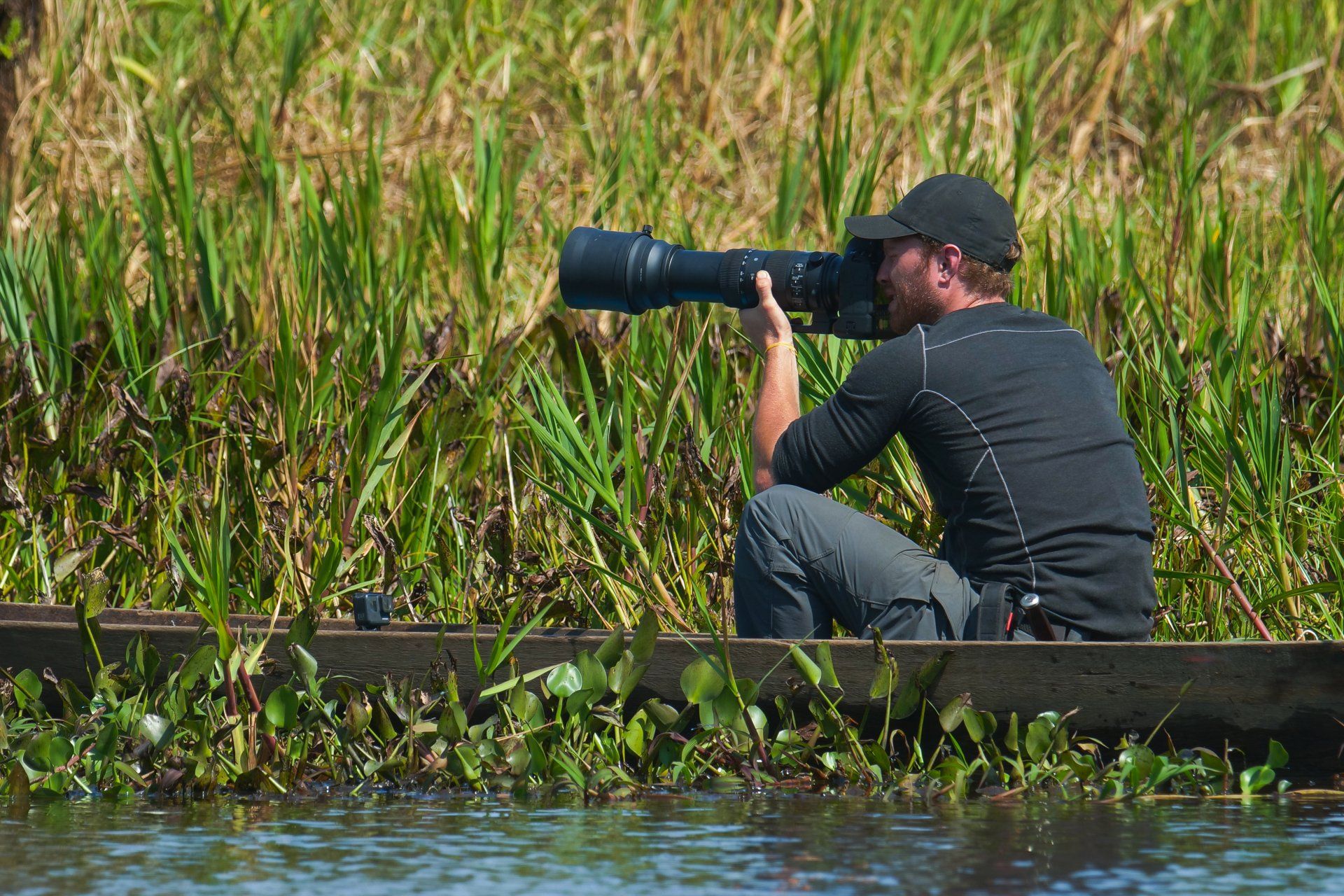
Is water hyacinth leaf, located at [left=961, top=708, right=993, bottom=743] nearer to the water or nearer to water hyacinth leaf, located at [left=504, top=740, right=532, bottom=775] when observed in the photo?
the water

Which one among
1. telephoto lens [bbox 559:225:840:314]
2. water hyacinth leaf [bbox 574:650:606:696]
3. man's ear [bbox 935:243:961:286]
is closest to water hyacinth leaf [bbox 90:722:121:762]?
water hyacinth leaf [bbox 574:650:606:696]

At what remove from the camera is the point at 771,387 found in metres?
3.68

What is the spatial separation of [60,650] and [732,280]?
1.65 metres

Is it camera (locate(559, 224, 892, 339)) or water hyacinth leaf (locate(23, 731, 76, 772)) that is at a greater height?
camera (locate(559, 224, 892, 339))

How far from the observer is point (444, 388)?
16.1 feet

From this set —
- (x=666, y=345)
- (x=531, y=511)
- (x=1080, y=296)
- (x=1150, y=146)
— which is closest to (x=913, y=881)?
(x=531, y=511)

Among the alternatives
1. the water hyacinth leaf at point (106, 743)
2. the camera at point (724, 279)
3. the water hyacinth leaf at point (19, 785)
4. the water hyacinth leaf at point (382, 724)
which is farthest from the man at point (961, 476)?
the water hyacinth leaf at point (19, 785)

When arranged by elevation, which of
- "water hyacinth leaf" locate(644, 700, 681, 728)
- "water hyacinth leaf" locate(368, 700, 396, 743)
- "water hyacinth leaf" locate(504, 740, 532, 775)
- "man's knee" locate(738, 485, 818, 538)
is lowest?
"water hyacinth leaf" locate(504, 740, 532, 775)

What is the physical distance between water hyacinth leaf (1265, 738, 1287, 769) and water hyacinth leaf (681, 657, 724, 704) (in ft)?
3.39

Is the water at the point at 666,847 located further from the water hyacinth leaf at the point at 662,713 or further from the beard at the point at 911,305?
the beard at the point at 911,305

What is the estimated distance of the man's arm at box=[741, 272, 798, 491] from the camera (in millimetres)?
3678

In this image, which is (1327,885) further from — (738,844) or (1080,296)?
(1080,296)

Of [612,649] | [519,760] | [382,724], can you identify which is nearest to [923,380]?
[612,649]

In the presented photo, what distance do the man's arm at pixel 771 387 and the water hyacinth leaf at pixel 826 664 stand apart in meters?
0.45
